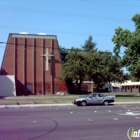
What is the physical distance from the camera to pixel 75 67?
54281 mm

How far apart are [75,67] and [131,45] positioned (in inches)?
556

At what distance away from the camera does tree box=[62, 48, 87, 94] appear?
5391cm

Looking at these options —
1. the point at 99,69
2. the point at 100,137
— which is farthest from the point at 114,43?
the point at 100,137

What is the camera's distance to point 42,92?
Answer: 59.3 m

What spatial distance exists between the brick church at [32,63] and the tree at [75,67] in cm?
416

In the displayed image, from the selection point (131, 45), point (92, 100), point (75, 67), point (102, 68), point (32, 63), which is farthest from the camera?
point (32, 63)

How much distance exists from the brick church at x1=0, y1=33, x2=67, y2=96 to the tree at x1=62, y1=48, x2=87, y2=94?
416 cm

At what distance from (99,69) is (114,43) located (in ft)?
28.6

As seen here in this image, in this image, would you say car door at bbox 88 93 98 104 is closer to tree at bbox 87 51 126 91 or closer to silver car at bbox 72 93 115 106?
silver car at bbox 72 93 115 106

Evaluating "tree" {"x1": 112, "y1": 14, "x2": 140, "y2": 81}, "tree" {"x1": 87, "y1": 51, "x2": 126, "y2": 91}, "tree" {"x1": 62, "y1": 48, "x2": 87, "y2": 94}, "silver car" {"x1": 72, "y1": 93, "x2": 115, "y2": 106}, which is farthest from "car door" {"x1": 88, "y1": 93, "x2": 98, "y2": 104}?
"tree" {"x1": 62, "y1": 48, "x2": 87, "y2": 94}

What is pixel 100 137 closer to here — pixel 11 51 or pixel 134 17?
pixel 134 17

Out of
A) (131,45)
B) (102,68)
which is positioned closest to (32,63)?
(102,68)

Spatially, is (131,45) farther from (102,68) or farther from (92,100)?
(92,100)

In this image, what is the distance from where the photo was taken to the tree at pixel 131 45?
4341cm
